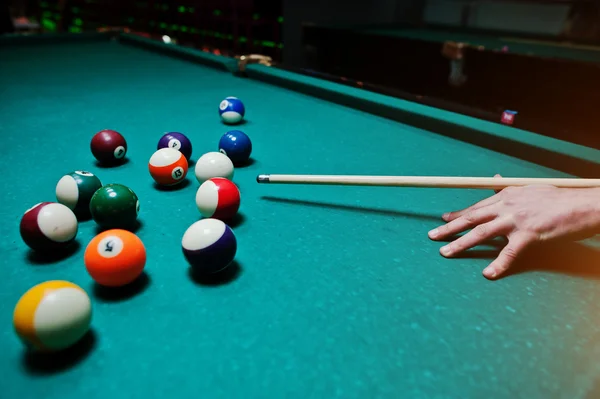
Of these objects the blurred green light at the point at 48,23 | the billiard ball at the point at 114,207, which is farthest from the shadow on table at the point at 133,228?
the blurred green light at the point at 48,23

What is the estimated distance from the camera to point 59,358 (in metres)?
0.81

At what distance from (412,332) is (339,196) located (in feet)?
2.21

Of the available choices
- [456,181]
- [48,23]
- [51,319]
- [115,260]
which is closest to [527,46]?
[456,181]

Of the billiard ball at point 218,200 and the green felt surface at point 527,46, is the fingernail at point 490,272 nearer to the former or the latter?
the billiard ball at point 218,200

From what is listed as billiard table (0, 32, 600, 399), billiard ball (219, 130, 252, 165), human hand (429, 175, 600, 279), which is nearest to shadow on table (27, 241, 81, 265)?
billiard table (0, 32, 600, 399)

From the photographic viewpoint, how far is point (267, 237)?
1197 millimetres

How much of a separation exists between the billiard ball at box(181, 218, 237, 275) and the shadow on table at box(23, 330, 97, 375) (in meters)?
0.26

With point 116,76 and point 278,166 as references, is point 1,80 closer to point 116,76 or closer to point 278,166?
point 116,76

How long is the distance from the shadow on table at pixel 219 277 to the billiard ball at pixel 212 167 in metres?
0.50

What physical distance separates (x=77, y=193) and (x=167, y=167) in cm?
29

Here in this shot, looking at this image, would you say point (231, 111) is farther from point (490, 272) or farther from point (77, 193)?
point (490, 272)

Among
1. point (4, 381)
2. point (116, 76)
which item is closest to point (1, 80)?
point (116, 76)

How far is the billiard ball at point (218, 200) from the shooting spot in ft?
4.07

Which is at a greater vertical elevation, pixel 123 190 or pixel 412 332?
pixel 123 190
